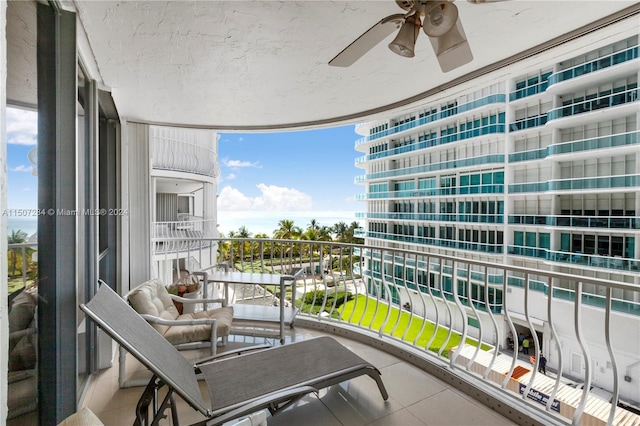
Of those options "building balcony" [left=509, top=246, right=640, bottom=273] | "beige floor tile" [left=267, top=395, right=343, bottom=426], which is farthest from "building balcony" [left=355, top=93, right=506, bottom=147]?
"beige floor tile" [left=267, top=395, right=343, bottom=426]

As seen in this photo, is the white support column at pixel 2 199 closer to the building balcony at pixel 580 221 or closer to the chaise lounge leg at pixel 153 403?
the chaise lounge leg at pixel 153 403

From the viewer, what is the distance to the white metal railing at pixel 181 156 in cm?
832

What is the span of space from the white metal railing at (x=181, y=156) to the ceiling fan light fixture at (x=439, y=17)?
7847 millimetres

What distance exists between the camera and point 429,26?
1592mm

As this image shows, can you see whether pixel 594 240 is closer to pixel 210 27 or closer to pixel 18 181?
pixel 210 27

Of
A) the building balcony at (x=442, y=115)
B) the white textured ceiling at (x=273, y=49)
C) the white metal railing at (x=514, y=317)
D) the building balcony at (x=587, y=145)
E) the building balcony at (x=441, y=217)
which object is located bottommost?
the white metal railing at (x=514, y=317)

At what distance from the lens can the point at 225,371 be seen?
1.96 m

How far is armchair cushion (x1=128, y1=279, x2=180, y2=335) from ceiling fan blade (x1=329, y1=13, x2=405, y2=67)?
8.09ft

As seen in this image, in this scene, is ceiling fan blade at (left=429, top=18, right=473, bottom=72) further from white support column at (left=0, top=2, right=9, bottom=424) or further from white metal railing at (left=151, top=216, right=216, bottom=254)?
white metal railing at (left=151, top=216, right=216, bottom=254)

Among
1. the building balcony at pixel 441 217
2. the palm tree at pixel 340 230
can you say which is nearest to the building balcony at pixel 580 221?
the building balcony at pixel 441 217

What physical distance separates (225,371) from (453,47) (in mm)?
2526

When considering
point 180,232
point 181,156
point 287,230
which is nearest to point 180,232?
point 180,232

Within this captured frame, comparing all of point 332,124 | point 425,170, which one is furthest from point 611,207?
point 332,124

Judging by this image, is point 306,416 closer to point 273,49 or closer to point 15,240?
point 15,240
